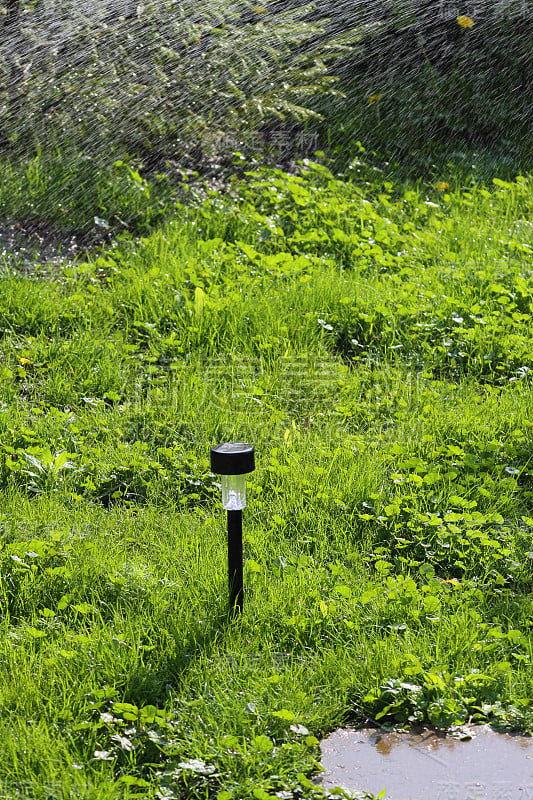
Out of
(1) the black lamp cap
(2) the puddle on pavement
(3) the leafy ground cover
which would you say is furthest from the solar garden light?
(2) the puddle on pavement

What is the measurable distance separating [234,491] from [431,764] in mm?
1008

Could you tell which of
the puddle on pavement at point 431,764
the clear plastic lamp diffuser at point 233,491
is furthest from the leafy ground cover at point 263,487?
the clear plastic lamp diffuser at point 233,491

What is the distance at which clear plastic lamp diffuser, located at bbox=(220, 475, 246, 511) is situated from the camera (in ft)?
9.15

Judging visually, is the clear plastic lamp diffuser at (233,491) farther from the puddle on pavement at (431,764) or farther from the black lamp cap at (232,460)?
the puddle on pavement at (431,764)

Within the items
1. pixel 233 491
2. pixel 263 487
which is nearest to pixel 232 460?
pixel 233 491

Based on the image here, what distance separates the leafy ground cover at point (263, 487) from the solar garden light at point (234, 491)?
0.10 m

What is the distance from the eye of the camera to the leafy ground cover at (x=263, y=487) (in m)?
2.54

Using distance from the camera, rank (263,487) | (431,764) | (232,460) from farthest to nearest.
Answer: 1. (263,487)
2. (232,460)
3. (431,764)

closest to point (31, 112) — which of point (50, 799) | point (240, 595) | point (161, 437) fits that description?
point (161, 437)

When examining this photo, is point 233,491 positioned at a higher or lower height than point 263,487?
higher

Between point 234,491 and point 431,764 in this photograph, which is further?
point 234,491

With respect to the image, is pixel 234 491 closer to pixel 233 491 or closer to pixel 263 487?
pixel 233 491

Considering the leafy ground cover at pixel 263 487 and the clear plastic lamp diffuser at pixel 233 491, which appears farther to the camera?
the clear plastic lamp diffuser at pixel 233 491

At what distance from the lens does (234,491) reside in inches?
110
